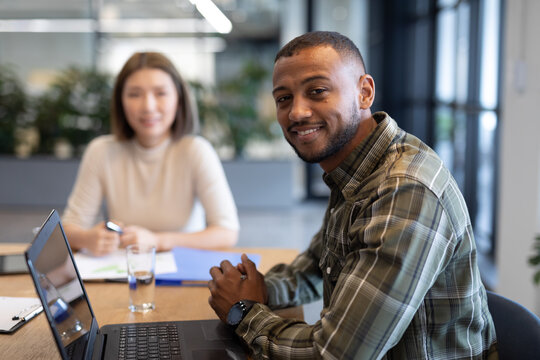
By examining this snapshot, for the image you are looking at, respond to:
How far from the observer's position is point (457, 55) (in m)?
4.05

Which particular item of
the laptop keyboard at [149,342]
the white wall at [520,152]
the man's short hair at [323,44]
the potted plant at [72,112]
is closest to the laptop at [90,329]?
the laptop keyboard at [149,342]

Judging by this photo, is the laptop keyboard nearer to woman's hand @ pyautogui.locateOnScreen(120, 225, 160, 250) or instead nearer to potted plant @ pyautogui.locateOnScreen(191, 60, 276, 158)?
woman's hand @ pyautogui.locateOnScreen(120, 225, 160, 250)

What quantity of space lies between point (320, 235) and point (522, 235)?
1579 millimetres

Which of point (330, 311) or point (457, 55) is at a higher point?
point (457, 55)

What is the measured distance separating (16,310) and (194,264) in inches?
20.0

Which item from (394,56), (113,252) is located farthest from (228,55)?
A: (113,252)

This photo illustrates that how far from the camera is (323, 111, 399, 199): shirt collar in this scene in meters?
1.18

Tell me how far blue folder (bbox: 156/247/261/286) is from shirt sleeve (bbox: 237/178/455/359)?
0.60m

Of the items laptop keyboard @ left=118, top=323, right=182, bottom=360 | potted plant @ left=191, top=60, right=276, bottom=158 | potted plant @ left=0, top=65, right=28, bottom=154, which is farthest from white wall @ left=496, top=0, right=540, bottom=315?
potted plant @ left=0, top=65, right=28, bottom=154

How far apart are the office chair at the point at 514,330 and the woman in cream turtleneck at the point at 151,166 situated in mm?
1061

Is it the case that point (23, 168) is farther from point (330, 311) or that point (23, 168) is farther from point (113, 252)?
point (330, 311)

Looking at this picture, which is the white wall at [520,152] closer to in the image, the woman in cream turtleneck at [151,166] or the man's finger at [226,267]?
the woman in cream turtleneck at [151,166]

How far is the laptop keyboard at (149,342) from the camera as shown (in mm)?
1130

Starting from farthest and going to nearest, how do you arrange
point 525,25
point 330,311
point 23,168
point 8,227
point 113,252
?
point 23,168 < point 8,227 < point 525,25 < point 113,252 < point 330,311
